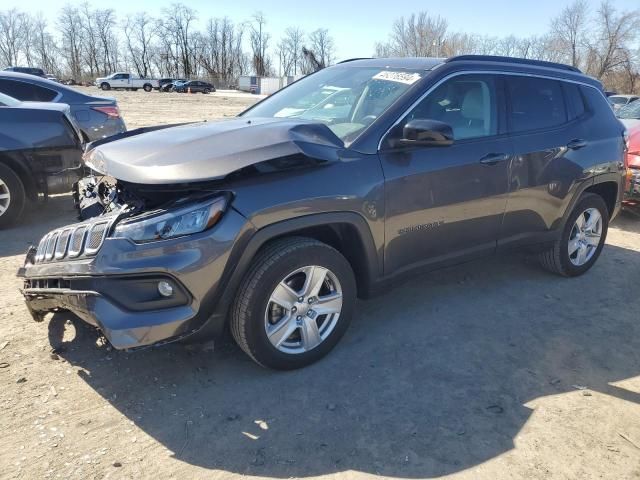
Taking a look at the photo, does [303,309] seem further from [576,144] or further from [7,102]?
[7,102]

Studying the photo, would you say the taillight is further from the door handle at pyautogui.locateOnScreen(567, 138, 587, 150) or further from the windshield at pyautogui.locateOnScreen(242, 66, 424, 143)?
the door handle at pyautogui.locateOnScreen(567, 138, 587, 150)

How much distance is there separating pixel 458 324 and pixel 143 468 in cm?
242

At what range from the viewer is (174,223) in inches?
105

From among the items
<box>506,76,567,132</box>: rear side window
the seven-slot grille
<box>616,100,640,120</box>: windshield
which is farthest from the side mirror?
Result: <box>616,100,640,120</box>: windshield

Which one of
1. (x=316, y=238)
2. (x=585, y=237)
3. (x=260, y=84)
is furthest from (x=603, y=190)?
(x=260, y=84)

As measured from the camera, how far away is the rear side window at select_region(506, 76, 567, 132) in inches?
163

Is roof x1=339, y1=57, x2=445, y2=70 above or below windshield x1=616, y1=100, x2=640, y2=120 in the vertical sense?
above

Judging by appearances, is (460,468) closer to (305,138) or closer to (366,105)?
(305,138)

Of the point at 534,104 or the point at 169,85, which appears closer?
the point at 534,104

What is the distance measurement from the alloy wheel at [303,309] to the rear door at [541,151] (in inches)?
66.2

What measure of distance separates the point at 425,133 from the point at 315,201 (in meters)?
0.82

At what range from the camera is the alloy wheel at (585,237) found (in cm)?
486

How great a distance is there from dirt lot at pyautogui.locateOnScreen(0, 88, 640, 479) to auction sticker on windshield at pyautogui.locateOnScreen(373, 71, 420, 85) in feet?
5.59

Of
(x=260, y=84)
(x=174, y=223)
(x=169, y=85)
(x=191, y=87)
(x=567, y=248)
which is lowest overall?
(x=567, y=248)
